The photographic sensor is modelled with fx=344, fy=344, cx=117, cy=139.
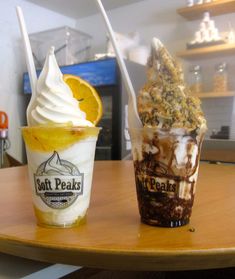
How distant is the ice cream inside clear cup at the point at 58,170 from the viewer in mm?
504

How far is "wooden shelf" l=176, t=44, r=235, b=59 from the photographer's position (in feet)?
8.93

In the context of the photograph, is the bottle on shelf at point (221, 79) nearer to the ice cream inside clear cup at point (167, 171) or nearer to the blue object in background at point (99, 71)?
the blue object in background at point (99, 71)

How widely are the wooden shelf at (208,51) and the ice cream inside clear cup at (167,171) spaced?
7.94 feet

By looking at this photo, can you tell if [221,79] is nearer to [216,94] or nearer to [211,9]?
[216,94]

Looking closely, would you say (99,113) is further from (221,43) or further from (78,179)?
(221,43)

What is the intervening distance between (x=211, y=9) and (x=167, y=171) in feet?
8.87

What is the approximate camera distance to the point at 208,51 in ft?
9.09

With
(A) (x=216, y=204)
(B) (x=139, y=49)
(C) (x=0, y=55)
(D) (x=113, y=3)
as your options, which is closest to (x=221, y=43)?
(B) (x=139, y=49)

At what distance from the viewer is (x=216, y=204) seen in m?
0.67

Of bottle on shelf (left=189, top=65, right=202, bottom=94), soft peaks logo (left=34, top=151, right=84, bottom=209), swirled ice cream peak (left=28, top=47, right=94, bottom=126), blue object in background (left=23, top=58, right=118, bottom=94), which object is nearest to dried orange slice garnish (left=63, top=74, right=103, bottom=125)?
swirled ice cream peak (left=28, top=47, right=94, bottom=126)

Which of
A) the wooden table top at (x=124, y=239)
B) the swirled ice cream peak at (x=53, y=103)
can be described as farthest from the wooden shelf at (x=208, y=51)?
the swirled ice cream peak at (x=53, y=103)

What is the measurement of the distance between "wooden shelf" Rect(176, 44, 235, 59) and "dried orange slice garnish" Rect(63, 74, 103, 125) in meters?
2.34

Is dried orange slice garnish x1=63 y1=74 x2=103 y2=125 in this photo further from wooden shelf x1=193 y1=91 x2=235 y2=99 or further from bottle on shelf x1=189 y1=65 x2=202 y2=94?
bottle on shelf x1=189 y1=65 x2=202 y2=94

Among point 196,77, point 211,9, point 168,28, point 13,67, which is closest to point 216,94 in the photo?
point 196,77
